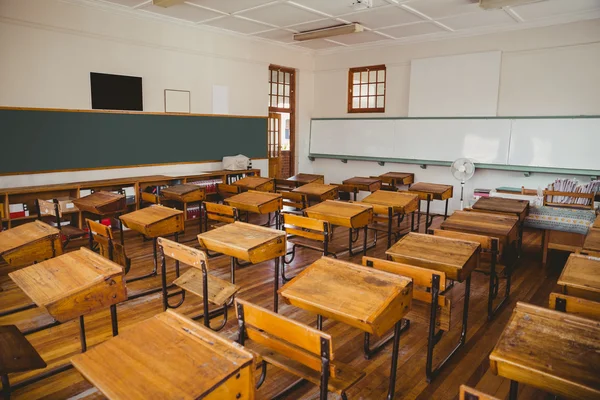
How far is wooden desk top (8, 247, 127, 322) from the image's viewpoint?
233 cm

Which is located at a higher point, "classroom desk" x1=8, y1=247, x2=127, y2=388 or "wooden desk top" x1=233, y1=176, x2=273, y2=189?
"wooden desk top" x1=233, y1=176, x2=273, y2=189

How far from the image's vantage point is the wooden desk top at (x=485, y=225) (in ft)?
12.8

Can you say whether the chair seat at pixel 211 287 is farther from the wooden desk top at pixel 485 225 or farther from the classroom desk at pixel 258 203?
the wooden desk top at pixel 485 225

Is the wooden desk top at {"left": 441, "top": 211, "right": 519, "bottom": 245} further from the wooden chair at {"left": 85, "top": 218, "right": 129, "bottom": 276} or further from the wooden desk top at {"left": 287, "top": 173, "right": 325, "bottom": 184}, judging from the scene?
the wooden desk top at {"left": 287, "top": 173, "right": 325, "bottom": 184}

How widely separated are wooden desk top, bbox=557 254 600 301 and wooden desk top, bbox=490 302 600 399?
0.55 metres

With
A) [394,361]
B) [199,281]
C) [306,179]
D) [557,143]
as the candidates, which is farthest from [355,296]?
[557,143]

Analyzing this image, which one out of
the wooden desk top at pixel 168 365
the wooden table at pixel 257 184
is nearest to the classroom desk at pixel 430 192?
the wooden table at pixel 257 184

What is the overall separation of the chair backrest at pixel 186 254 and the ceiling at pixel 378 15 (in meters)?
4.36

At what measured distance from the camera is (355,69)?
9.54 meters

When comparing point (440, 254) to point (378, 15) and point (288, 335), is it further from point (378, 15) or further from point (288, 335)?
point (378, 15)

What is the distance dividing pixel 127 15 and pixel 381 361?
625 cm

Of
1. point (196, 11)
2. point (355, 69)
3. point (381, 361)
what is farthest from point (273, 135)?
point (381, 361)

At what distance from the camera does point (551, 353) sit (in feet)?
5.57

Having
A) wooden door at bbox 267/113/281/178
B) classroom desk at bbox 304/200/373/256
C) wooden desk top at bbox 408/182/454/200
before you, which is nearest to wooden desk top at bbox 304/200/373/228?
classroom desk at bbox 304/200/373/256
